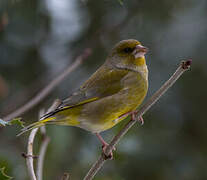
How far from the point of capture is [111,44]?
20.6 feet

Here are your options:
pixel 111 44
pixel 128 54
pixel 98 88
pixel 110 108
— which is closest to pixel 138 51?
pixel 128 54

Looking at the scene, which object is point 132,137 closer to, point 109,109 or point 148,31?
point 109,109

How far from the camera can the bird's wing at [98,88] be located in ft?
12.3

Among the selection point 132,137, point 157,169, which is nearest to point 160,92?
point 132,137

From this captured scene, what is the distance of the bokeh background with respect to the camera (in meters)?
5.29

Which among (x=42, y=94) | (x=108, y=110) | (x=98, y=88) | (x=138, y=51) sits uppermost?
(x=138, y=51)

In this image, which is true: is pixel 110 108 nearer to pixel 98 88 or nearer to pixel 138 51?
pixel 98 88

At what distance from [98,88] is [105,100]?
0.54ft

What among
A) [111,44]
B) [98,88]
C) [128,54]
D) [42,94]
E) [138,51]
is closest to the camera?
[42,94]

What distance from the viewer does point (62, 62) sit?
6.14 m

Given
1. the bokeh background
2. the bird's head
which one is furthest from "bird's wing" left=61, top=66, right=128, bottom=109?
the bokeh background

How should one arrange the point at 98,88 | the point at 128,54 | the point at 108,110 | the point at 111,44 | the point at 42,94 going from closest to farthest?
the point at 42,94
the point at 108,110
the point at 98,88
the point at 128,54
the point at 111,44

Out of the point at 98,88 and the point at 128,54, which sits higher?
the point at 128,54

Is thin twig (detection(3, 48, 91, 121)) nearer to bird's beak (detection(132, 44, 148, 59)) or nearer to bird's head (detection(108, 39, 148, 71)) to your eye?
bird's head (detection(108, 39, 148, 71))
